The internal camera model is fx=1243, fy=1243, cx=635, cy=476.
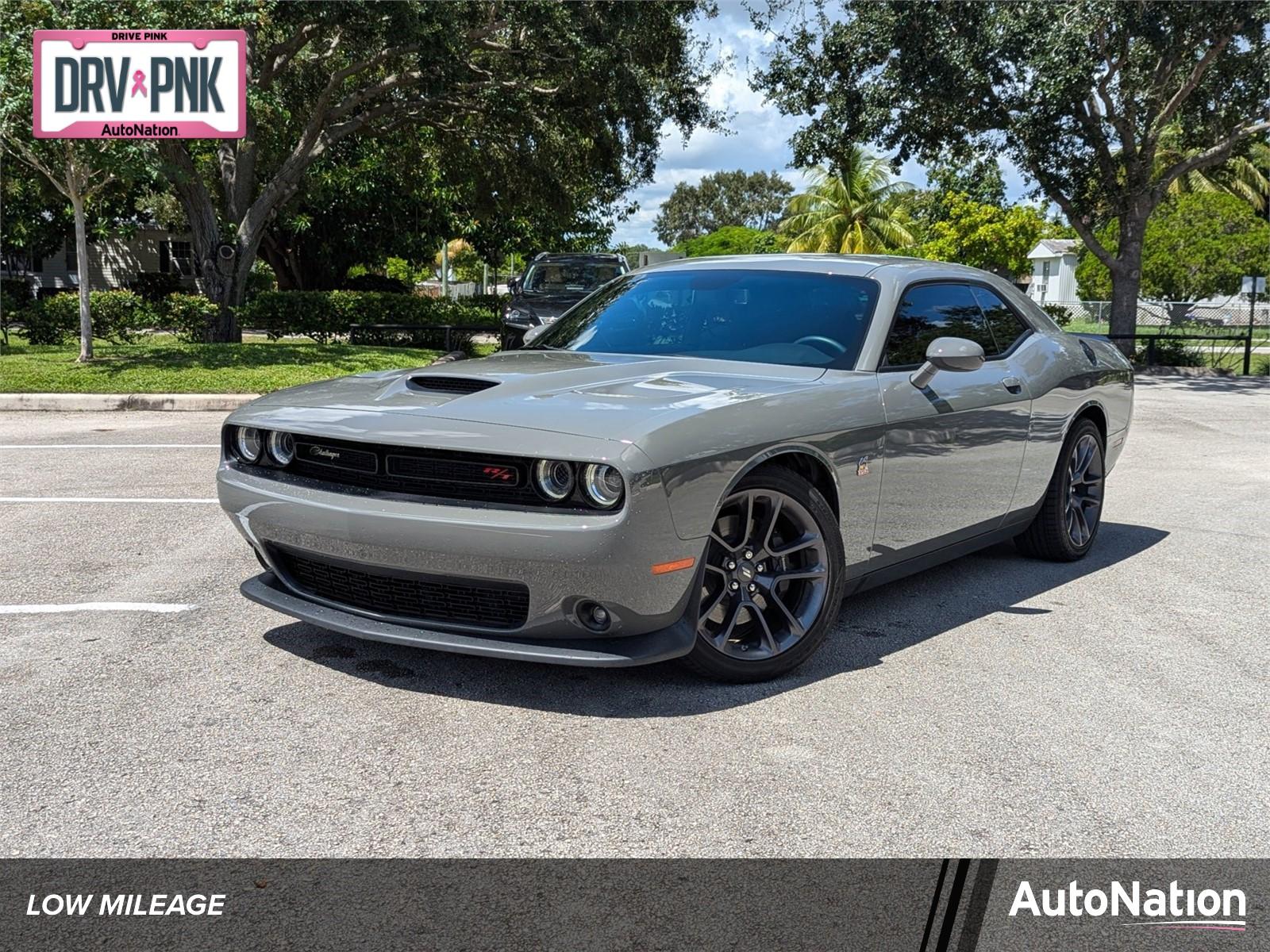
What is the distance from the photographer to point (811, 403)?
430cm

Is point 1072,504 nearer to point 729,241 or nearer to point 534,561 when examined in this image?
point 534,561

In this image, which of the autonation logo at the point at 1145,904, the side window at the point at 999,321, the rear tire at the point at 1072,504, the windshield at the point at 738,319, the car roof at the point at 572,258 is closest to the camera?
the autonation logo at the point at 1145,904

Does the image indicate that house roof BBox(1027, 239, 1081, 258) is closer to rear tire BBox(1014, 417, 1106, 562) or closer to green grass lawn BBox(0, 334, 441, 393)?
green grass lawn BBox(0, 334, 441, 393)

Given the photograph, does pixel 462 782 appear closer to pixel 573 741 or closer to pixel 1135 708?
pixel 573 741

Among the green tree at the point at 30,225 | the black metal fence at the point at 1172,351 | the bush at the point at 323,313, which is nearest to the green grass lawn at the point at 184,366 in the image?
the bush at the point at 323,313

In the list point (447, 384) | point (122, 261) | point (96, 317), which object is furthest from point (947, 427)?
point (122, 261)

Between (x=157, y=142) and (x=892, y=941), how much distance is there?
18.0m

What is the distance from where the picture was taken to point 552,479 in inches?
147

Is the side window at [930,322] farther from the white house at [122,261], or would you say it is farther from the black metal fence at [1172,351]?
the white house at [122,261]

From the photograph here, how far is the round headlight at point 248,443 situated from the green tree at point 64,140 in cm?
1249

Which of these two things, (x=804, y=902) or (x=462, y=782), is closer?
(x=804, y=902)

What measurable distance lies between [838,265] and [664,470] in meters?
2.01

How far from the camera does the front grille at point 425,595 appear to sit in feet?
12.5

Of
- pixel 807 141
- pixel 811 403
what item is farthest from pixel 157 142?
pixel 811 403
